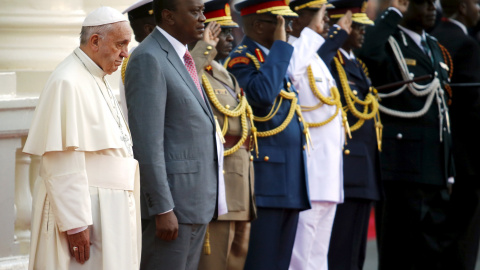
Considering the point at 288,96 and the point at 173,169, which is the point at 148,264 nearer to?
the point at 173,169

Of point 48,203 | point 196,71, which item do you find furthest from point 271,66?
point 48,203

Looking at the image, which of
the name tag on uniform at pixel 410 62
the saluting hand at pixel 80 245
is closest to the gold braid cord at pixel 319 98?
the name tag on uniform at pixel 410 62

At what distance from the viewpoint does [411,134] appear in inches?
264

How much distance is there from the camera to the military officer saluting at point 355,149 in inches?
244

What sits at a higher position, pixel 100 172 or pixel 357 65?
pixel 357 65

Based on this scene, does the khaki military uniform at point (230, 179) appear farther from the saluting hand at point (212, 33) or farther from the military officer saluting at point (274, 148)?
the military officer saluting at point (274, 148)

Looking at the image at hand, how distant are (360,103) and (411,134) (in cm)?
61

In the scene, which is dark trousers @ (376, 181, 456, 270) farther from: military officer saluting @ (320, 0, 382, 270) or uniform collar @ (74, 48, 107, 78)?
uniform collar @ (74, 48, 107, 78)

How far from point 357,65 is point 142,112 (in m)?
2.70

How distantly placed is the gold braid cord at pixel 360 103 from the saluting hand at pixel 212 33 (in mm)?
1441

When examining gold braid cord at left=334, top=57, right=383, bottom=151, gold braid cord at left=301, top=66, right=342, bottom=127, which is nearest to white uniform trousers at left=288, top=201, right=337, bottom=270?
gold braid cord at left=301, top=66, right=342, bottom=127

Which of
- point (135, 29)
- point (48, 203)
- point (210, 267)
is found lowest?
point (210, 267)

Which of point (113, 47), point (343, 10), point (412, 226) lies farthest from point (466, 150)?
point (113, 47)

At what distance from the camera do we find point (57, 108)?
3707 millimetres
